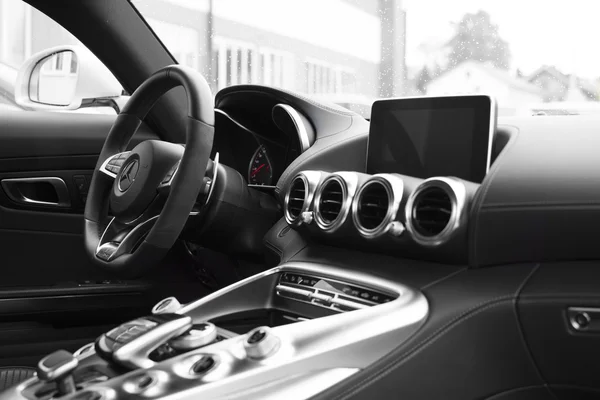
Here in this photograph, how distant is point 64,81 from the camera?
2.51 meters

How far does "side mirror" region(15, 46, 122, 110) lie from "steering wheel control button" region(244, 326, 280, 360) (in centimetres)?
137

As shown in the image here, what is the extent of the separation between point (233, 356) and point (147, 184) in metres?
0.55

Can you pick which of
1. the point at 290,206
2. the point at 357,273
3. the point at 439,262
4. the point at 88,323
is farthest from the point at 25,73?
the point at 439,262

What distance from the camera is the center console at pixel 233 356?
1147mm

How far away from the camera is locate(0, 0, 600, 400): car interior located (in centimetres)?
125

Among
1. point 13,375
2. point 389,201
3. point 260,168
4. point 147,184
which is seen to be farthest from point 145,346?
point 260,168

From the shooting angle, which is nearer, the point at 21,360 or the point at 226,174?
the point at 226,174

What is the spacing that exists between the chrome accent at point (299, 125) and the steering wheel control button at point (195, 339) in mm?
782

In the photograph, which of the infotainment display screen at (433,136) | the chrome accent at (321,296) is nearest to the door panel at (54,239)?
the chrome accent at (321,296)

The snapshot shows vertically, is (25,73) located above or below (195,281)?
above

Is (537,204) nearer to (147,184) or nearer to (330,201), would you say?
(330,201)

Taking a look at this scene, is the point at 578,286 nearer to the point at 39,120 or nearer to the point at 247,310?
the point at 247,310

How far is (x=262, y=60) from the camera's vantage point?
10.5ft

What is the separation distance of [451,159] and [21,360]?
1545mm
